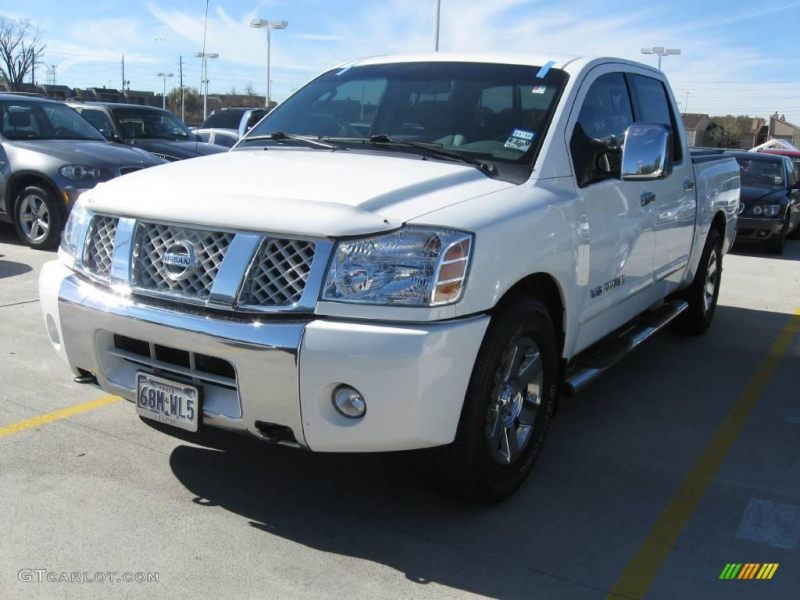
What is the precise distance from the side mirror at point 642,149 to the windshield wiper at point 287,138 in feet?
4.73

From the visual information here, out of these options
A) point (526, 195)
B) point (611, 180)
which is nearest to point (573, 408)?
point (611, 180)

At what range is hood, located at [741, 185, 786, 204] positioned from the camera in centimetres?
1316

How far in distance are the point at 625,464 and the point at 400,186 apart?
6.24 feet

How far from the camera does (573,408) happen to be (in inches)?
194

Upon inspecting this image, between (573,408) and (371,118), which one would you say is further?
(573,408)

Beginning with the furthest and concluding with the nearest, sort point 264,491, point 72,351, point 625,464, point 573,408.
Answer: point 573,408 → point 625,464 → point 264,491 → point 72,351

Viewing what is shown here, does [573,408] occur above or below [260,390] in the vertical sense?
below

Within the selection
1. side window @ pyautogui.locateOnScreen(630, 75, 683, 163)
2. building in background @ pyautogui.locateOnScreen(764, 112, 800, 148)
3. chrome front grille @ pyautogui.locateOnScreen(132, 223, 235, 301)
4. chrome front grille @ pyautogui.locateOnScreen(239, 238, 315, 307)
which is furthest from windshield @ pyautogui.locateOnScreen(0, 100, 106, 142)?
building in background @ pyautogui.locateOnScreen(764, 112, 800, 148)

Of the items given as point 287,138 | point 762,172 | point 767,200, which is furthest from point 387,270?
point 762,172

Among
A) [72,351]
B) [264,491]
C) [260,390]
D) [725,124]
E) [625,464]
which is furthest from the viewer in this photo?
[725,124]

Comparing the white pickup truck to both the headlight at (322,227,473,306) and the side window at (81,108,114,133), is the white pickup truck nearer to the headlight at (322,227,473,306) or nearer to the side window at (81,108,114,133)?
the headlight at (322,227,473,306)

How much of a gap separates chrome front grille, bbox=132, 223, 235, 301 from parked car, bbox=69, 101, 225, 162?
9.20 m

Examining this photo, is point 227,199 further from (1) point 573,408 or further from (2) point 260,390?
(1) point 573,408

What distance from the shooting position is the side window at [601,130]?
13.4 feet
